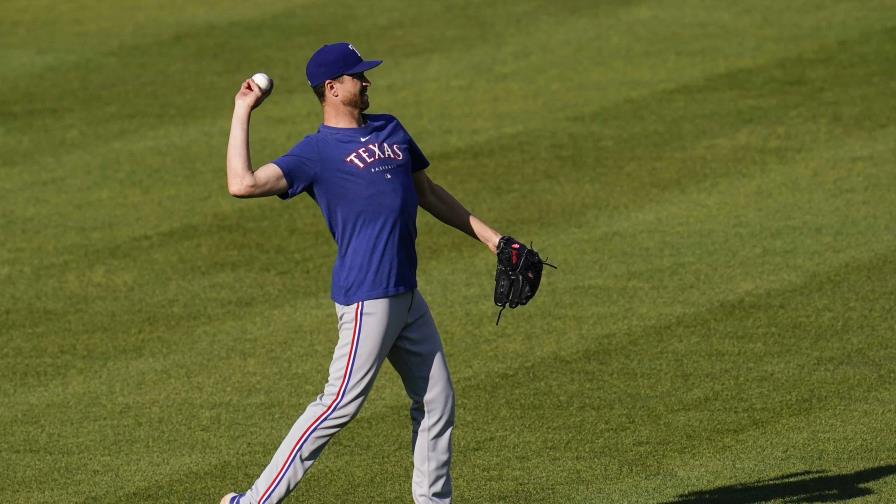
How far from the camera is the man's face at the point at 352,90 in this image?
580cm

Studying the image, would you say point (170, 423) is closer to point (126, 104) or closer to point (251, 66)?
point (126, 104)

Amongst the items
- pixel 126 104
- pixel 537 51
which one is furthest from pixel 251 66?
pixel 537 51

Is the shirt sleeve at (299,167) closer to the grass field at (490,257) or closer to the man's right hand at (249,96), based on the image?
the man's right hand at (249,96)

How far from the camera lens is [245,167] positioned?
557 cm

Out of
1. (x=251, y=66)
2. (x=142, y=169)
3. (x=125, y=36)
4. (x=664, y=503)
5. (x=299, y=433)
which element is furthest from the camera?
(x=125, y=36)

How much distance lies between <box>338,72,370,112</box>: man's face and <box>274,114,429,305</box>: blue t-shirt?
0.34 ft

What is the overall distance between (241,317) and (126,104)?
18.9 feet

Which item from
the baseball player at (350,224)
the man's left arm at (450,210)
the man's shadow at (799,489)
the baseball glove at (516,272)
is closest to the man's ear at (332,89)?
the baseball player at (350,224)

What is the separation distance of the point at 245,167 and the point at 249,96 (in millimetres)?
296

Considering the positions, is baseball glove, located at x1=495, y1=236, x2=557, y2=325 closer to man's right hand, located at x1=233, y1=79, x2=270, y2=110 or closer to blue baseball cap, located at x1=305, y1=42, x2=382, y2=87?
blue baseball cap, located at x1=305, y1=42, x2=382, y2=87

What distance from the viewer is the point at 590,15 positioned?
16844 millimetres

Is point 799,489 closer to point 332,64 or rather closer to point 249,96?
point 332,64

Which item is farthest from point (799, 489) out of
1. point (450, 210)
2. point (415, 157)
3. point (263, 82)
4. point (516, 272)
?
point (263, 82)

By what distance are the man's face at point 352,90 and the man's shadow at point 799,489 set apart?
232 centimetres
